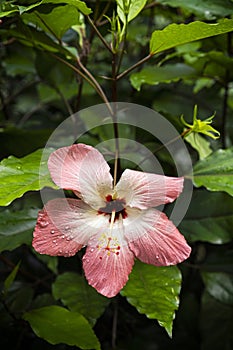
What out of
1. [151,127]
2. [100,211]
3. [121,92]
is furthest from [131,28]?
[100,211]

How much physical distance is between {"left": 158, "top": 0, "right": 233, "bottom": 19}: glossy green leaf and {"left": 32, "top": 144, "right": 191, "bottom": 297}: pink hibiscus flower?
362mm

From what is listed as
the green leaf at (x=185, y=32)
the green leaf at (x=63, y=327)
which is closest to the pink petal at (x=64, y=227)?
the green leaf at (x=63, y=327)

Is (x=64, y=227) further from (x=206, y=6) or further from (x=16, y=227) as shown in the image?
(x=206, y=6)

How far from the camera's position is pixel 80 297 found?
0.79m

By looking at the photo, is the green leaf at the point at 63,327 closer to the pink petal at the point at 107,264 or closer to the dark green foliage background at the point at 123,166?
the dark green foliage background at the point at 123,166

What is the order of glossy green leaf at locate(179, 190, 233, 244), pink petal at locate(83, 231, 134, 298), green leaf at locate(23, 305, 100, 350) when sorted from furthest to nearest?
glossy green leaf at locate(179, 190, 233, 244) < green leaf at locate(23, 305, 100, 350) < pink petal at locate(83, 231, 134, 298)

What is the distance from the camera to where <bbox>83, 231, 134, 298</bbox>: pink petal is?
609 mm

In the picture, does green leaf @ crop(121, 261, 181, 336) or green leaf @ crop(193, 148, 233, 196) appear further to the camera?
green leaf @ crop(193, 148, 233, 196)

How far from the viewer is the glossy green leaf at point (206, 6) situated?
858 millimetres

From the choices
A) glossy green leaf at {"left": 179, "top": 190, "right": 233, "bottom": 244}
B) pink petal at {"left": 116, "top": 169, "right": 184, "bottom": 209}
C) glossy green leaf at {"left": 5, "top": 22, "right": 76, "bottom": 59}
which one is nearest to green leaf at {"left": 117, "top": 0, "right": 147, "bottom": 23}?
glossy green leaf at {"left": 5, "top": 22, "right": 76, "bottom": 59}

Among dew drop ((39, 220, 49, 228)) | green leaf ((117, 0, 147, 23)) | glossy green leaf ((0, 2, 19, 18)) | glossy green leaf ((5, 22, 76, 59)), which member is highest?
glossy green leaf ((0, 2, 19, 18))

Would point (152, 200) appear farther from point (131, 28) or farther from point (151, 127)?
point (131, 28)

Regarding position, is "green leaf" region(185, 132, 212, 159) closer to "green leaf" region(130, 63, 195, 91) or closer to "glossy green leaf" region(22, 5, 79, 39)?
"green leaf" region(130, 63, 195, 91)

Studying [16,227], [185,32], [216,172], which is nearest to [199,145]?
[216,172]
